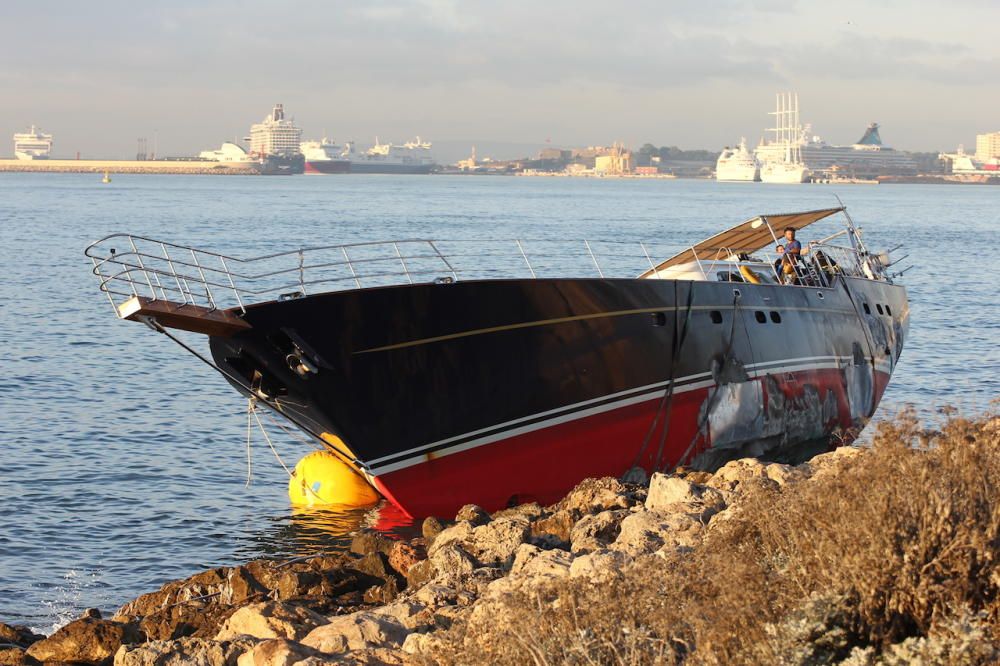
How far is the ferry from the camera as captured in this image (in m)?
13.9

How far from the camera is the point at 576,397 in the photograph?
1552 centimetres

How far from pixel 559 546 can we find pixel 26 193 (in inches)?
5059

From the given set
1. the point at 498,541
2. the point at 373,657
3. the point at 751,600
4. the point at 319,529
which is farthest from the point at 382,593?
the point at 751,600

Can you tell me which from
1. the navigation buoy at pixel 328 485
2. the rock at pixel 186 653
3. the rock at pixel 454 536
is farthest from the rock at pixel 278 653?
the navigation buoy at pixel 328 485

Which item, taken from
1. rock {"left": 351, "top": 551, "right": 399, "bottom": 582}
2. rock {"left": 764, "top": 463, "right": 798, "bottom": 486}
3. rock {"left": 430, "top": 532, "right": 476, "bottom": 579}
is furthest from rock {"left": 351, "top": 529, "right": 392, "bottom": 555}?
rock {"left": 764, "top": 463, "right": 798, "bottom": 486}

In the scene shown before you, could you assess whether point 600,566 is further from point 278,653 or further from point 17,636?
point 17,636

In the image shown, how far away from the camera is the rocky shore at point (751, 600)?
659 cm

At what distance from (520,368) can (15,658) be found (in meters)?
6.91

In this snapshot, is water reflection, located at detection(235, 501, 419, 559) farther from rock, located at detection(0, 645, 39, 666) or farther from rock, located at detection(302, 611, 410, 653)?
rock, located at detection(302, 611, 410, 653)

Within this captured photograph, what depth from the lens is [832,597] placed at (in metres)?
6.70

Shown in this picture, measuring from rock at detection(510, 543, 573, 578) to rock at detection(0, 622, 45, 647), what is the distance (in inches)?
181

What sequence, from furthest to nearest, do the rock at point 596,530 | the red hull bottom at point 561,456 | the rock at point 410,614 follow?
the red hull bottom at point 561,456, the rock at point 596,530, the rock at point 410,614

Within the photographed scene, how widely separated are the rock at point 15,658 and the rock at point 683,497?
5930 mm

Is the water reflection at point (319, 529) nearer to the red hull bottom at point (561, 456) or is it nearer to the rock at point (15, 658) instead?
the red hull bottom at point (561, 456)
